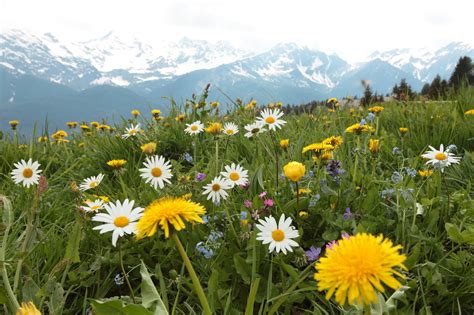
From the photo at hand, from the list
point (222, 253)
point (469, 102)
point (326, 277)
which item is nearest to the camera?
point (326, 277)

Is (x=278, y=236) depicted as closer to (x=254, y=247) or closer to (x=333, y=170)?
(x=254, y=247)

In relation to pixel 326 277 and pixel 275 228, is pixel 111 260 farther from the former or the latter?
pixel 326 277

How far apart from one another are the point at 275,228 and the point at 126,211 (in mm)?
548

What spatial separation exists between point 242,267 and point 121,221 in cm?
52

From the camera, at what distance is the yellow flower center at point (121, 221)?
130 centimetres

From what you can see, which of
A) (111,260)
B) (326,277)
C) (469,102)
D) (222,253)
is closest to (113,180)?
(111,260)

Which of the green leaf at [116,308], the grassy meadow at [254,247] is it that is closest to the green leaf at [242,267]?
the grassy meadow at [254,247]

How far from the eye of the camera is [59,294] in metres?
1.22

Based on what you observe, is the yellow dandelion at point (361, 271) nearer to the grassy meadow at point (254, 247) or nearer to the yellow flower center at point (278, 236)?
the grassy meadow at point (254, 247)

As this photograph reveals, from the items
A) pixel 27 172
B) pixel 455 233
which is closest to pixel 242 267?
pixel 455 233

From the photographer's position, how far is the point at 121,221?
131cm

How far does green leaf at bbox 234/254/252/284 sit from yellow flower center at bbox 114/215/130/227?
0.47 meters

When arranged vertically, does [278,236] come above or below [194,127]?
below

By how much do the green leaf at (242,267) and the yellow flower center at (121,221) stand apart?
0.47 m
